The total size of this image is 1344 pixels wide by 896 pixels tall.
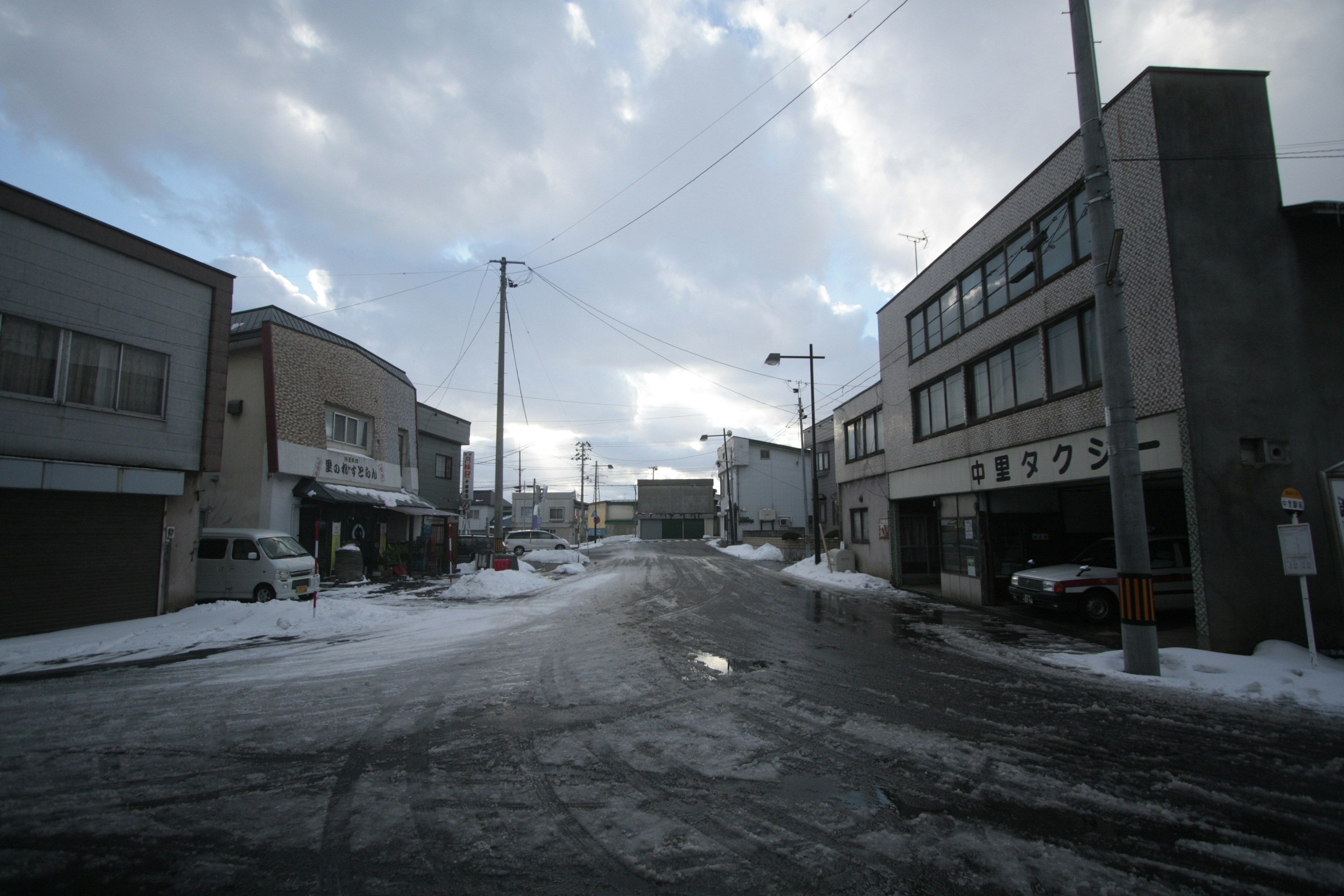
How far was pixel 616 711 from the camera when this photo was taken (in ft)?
19.8

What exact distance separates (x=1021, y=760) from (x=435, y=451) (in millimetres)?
31194

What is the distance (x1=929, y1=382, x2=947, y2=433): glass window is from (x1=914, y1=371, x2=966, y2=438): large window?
0.01 meters

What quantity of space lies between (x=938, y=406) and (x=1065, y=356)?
5790 millimetres

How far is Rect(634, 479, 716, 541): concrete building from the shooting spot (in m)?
75.7

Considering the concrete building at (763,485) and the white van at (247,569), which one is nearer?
the white van at (247,569)

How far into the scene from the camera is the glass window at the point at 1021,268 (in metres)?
13.9

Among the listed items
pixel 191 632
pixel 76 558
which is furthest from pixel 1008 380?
pixel 76 558

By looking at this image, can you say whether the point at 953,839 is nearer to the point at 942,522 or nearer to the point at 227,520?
the point at 942,522

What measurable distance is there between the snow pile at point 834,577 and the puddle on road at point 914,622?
2.91 m

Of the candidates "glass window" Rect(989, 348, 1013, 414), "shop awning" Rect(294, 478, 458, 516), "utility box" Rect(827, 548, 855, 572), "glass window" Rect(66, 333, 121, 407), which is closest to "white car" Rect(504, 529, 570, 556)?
"shop awning" Rect(294, 478, 458, 516)

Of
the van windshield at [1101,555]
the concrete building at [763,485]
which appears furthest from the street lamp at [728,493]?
the van windshield at [1101,555]

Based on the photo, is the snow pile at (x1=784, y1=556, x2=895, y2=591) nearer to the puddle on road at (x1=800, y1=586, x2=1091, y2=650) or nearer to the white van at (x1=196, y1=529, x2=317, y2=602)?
the puddle on road at (x1=800, y1=586, x2=1091, y2=650)

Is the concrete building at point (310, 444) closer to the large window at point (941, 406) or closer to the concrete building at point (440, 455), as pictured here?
the concrete building at point (440, 455)

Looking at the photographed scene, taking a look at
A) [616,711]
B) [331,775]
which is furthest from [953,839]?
[331,775]
